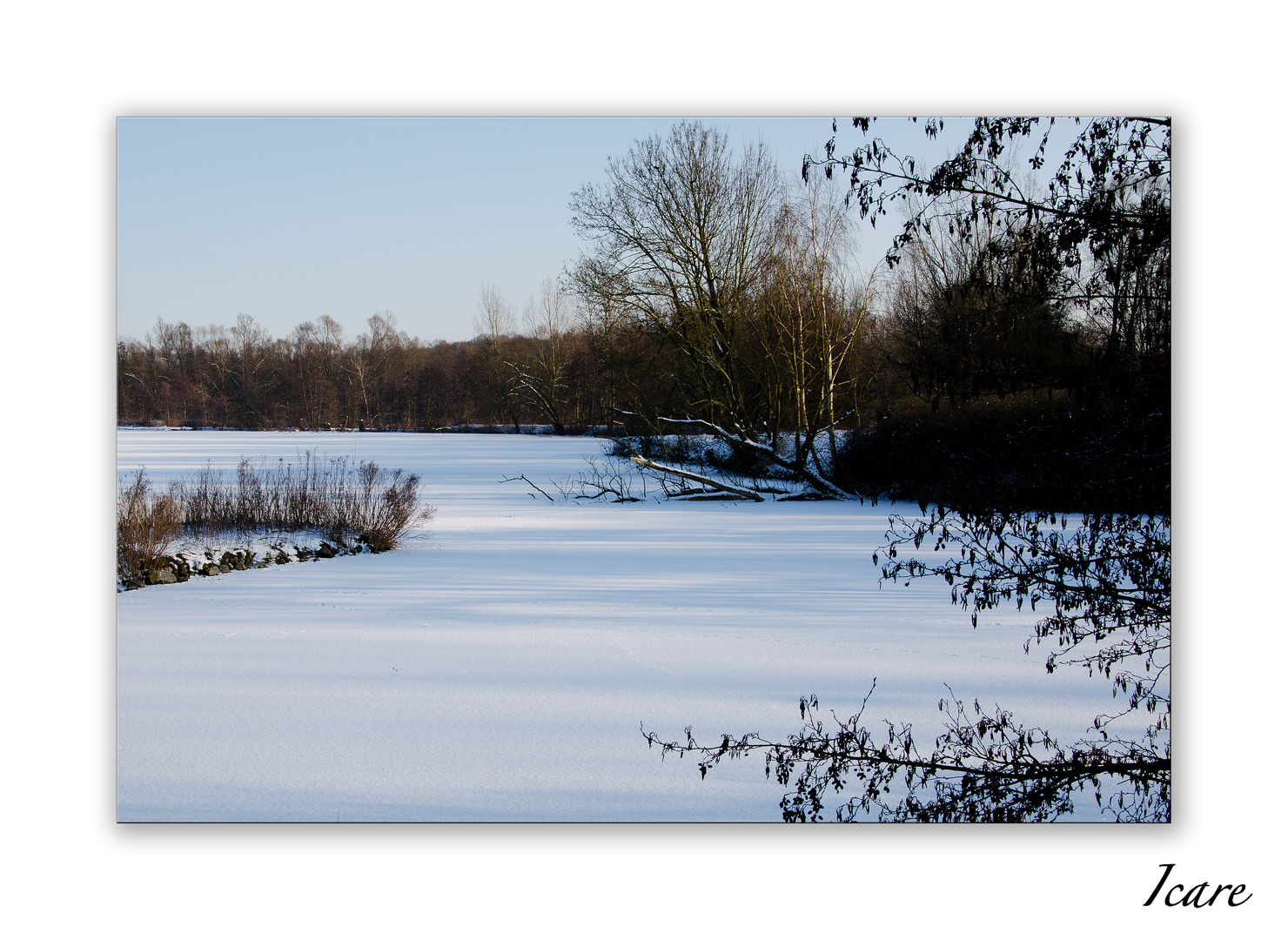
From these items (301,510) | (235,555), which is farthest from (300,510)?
(235,555)

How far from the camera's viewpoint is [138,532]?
278 inches

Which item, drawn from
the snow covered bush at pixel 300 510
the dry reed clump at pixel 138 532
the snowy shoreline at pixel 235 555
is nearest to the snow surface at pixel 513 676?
the snowy shoreline at pixel 235 555

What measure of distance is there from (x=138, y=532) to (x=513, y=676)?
4.16 metres

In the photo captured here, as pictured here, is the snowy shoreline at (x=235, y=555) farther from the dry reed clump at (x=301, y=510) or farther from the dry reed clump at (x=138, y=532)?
the dry reed clump at (x=301, y=510)

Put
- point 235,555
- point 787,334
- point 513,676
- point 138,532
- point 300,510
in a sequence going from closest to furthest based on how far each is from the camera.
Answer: point 513,676 → point 138,532 → point 235,555 → point 300,510 → point 787,334

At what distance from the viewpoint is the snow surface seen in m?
3.24

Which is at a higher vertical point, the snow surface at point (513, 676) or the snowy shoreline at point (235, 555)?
the snowy shoreline at point (235, 555)

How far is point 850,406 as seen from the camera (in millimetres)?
15719

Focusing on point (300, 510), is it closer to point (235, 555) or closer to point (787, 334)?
point (235, 555)

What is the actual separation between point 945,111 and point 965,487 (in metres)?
1.77

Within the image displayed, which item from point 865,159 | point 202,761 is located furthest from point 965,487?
point 202,761

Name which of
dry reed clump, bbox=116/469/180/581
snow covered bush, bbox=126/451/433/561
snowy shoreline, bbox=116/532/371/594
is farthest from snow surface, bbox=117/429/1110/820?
snow covered bush, bbox=126/451/433/561

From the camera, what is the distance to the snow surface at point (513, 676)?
127 inches

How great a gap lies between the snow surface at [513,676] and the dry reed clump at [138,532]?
12.6 inches
